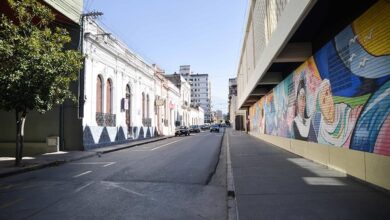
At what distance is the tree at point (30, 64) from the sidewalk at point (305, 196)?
8.31 meters

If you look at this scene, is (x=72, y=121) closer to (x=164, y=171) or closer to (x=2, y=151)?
(x=2, y=151)

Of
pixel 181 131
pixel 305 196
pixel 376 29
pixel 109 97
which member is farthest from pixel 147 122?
pixel 376 29

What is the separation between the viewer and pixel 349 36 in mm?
9547

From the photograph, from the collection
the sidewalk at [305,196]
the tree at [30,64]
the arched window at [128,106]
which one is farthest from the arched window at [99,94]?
the sidewalk at [305,196]

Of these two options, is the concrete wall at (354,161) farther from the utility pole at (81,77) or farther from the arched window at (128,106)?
the arched window at (128,106)

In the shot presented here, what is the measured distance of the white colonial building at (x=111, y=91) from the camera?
82.4 feet

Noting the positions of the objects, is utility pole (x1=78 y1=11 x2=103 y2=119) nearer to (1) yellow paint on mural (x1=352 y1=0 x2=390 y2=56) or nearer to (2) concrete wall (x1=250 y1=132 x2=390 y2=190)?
(2) concrete wall (x1=250 y1=132 x2=390 y2=190)

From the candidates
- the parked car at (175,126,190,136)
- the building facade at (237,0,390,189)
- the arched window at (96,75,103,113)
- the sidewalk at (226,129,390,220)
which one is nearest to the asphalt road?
the sidewalk at (226,129,390,220)

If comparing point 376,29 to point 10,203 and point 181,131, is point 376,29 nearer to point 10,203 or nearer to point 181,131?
point 10,203

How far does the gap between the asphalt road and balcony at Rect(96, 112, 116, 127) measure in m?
13.1

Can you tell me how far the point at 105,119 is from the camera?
2825 centimetres

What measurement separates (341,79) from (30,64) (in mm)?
10927

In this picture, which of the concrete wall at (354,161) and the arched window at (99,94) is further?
the arched window at (99,94)

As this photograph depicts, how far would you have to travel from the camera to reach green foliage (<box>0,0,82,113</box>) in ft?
45.2
